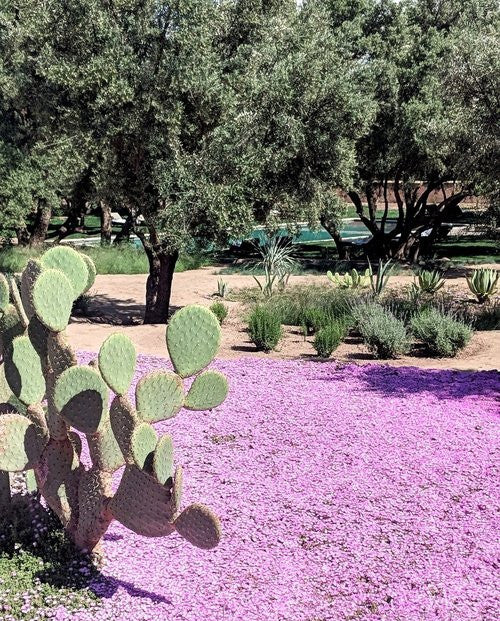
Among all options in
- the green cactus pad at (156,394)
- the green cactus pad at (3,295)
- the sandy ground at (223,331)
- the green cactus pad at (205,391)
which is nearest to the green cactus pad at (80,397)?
the green cactus pad at (156,394)

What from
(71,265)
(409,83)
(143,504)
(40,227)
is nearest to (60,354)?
(71,265)

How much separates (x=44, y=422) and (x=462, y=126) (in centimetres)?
1048

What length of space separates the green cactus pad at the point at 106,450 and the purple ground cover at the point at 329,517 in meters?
0.64

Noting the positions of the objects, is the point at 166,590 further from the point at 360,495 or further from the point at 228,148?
the point at 228,148

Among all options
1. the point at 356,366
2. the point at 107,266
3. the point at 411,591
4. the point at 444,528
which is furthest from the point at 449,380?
the point at 107,266

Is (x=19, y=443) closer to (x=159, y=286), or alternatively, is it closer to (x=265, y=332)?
(x=265, y=332)

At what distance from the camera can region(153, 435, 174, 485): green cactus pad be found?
3.91m

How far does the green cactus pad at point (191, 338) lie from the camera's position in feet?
14.0

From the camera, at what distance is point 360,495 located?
18.4ft

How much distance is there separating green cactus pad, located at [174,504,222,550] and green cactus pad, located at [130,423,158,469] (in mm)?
344

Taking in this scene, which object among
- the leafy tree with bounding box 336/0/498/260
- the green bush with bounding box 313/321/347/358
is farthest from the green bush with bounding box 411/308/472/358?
the leafy tree with bounding box 336/0/498/260

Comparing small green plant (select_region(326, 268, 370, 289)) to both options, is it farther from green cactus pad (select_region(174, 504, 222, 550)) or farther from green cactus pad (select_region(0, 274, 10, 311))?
green cactus pad (select_region(174, 504, 222, 550))

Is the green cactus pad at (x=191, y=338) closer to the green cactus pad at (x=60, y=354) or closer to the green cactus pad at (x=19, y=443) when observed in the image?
the green cactus pad at (x=60, y=354)

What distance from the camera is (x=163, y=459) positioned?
156 inches
